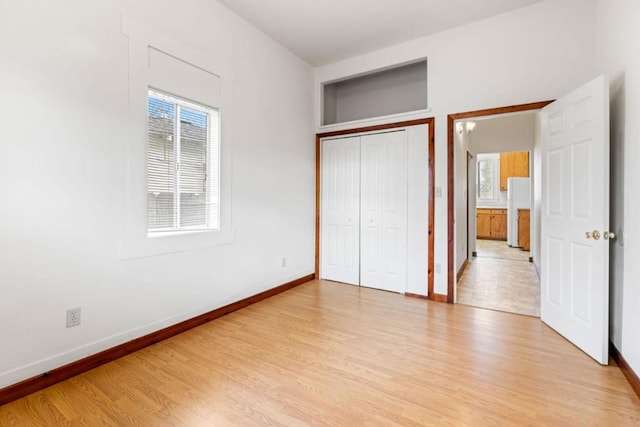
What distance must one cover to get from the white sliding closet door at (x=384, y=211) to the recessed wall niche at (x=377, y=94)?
2.28 ft

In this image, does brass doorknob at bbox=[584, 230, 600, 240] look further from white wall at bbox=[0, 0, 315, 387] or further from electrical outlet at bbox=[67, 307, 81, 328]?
electrical outlet at bbox=[67, 307, 81, 328]

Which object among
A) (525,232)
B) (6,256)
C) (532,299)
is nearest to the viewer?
(6,256)

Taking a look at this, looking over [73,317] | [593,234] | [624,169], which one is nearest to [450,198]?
[593,234]

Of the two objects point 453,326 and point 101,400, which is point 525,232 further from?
point 101,400

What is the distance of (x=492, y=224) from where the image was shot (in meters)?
8.78

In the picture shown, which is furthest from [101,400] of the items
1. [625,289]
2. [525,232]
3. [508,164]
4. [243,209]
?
[508,164]

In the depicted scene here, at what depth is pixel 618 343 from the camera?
87.4 inches

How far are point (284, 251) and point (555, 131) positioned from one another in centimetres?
307

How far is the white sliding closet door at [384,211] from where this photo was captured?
3854mm

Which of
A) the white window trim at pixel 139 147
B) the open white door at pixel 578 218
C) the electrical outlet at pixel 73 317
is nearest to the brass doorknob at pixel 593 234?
the open white door at pixel 578 218

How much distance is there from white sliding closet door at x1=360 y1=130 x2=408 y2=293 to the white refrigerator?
4.88 metres

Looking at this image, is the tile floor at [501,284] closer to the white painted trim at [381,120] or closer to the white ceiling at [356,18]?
the white painted trim at [381,120]

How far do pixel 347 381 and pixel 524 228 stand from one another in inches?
279

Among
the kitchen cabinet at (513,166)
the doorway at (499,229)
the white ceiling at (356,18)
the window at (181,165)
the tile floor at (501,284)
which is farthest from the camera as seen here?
the kitchen cabinet at (513,166)
